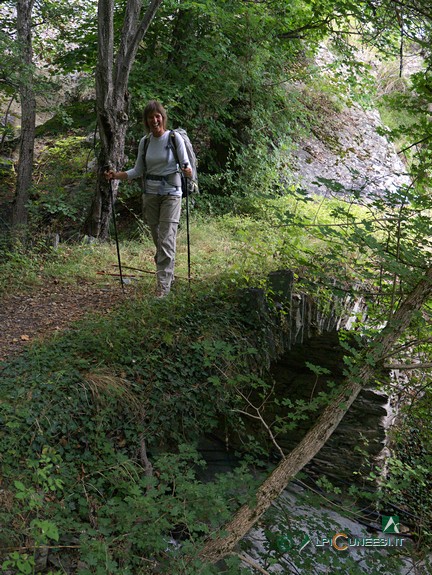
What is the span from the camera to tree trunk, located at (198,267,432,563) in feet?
13.6

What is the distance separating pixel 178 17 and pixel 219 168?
2.91 m

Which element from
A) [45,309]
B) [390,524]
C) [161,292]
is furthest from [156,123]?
[390,524]

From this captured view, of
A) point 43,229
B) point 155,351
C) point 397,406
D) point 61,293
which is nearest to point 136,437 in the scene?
point 155,351

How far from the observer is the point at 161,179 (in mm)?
6477

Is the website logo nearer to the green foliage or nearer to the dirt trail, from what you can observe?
the dirt trail

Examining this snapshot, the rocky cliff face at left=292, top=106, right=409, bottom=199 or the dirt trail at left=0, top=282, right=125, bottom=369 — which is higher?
the rocky cliff face at left=292, top=106, right=409, bottom=199

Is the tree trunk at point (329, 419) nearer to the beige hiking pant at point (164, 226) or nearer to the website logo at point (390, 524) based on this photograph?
the beige hiking pant at point (164, 226)

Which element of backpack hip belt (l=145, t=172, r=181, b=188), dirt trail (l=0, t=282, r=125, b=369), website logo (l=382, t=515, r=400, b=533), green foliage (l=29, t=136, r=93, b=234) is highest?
backpack hip belt (l=145, t=172, r=181, b=188)

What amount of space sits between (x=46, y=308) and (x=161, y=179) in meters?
2.17

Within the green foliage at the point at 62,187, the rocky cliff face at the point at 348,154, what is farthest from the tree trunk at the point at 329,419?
the rocky cliff face at the point at 348,154

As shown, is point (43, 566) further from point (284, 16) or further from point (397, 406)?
point (284, 16)

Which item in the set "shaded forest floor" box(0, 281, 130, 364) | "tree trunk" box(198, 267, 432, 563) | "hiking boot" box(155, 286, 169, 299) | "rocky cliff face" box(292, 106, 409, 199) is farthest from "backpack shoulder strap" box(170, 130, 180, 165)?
"rocky cliff face" box(292, 106, 409, 199)

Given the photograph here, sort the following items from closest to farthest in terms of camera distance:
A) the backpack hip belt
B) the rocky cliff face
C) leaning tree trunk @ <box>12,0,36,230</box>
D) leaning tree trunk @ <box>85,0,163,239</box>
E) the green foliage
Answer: the backpack hip belt, leaning tree trunk @ <box>85,0,163,239</box>, leaning tree trunk @ <box>12,0,36,230</box>, the green foliage, the rocky cliff face

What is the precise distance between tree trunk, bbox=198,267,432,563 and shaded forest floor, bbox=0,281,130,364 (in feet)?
9.05
